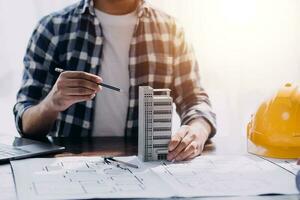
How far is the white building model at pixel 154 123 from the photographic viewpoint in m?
1.09

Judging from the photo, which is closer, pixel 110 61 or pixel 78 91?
pixel 78 91

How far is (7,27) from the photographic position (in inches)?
78.2

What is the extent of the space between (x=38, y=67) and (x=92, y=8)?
0.26m

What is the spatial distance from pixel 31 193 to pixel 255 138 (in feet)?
1.97

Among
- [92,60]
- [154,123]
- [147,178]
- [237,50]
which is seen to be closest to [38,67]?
[92,60]

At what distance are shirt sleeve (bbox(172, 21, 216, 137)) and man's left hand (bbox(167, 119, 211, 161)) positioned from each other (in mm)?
151

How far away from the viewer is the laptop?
1105mm

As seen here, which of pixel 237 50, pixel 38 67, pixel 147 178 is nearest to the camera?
pixel 147 178

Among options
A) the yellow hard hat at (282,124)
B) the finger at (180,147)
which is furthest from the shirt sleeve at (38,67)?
the yellow hard hat at (282,124)

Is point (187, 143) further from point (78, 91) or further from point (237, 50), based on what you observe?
point (237, 50)

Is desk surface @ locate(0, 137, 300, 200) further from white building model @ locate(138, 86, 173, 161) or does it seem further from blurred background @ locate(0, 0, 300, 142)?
blurred background @ locate(0, 0, 300, 142)

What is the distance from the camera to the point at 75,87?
1.17 m

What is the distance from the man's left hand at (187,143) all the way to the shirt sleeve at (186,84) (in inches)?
6.0

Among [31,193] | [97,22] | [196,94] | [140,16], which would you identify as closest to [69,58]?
[97,22]
